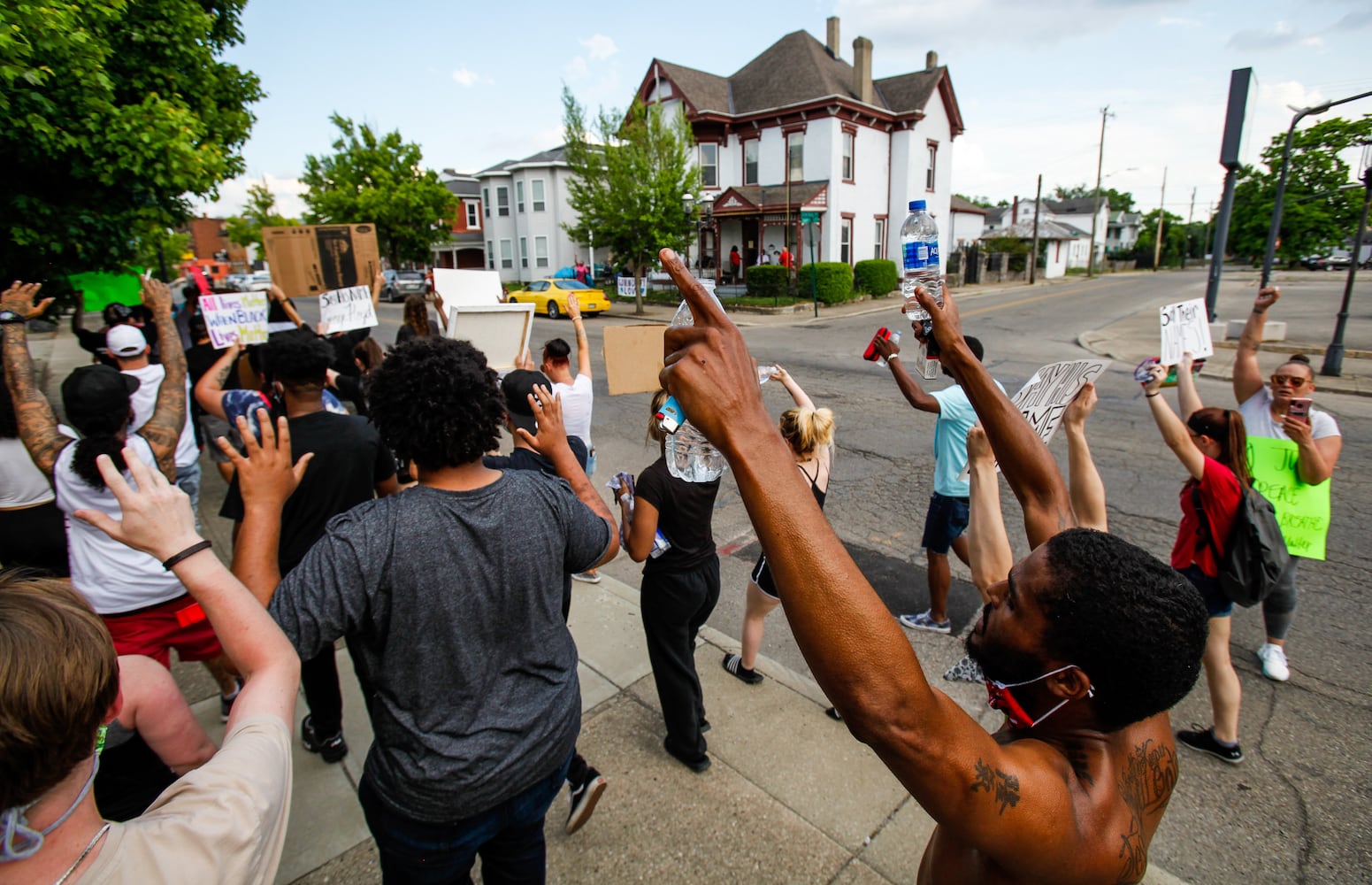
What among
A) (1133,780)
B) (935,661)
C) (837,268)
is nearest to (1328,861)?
(935,661)

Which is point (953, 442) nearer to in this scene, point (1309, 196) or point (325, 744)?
point (325, 744)

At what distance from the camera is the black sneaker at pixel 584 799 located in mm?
2865

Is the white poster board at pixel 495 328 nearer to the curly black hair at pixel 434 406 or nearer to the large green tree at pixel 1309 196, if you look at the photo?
the curly black hair at pixel 434 406

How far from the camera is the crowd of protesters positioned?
1086mm

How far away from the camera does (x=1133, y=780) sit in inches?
54.9

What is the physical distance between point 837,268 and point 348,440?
84.6ft

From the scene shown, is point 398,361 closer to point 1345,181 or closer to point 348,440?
point 348,440

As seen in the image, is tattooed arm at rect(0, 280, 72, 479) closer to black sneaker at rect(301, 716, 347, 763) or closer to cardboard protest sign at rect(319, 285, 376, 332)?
black sneaker at rect(301, 716, 347, 763)

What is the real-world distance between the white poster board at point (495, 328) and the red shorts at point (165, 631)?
2305 mm

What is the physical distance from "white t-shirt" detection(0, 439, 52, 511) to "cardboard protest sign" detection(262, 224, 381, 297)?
3.71 metres

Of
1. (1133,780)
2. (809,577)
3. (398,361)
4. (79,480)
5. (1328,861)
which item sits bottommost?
(1328,861)

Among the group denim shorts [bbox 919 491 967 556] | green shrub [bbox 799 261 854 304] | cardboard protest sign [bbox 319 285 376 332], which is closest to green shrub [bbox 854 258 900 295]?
green shrub [bbox 799 261 854 304]

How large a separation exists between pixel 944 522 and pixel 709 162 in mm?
31529

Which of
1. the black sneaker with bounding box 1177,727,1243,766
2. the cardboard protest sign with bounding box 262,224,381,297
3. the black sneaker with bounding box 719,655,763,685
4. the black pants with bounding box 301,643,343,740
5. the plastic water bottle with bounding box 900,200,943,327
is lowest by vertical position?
the black sneaker with bounding box 1177,727,1243,766
